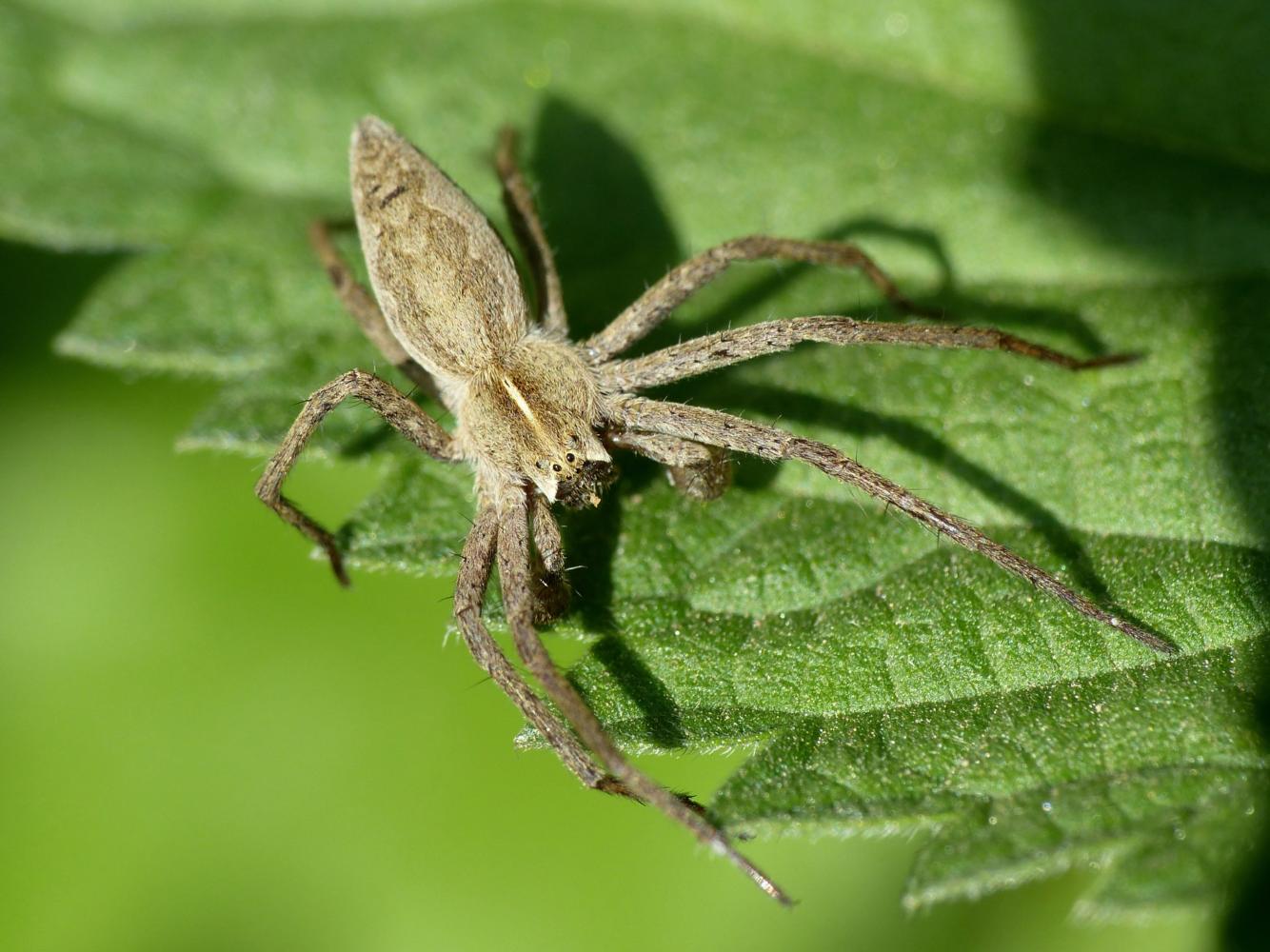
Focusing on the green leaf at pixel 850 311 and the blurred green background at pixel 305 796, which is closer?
the green leaf at pixel 850 311

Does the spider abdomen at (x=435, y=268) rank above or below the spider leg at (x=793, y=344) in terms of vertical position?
above

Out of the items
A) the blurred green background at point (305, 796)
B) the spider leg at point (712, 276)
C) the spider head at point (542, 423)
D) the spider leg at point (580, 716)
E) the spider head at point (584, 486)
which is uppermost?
the spider leg at point (712, 276)

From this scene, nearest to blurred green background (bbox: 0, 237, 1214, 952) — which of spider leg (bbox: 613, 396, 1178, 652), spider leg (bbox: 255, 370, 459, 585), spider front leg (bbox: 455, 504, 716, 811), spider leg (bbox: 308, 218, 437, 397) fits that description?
spider leg (bbox: 308, 218, 437, 397)

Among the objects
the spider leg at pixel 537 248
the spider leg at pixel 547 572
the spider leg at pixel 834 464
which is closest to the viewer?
the spider leg at pixel 834 464

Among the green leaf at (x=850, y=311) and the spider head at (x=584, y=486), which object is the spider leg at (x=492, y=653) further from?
the spider head at (x=584, y=486)

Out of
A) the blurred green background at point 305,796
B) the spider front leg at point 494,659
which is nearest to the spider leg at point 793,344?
the spider front leg at point 494,659

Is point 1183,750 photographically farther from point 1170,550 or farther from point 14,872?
point 14,872

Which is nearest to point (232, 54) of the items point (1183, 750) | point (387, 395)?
point (387, 395)
